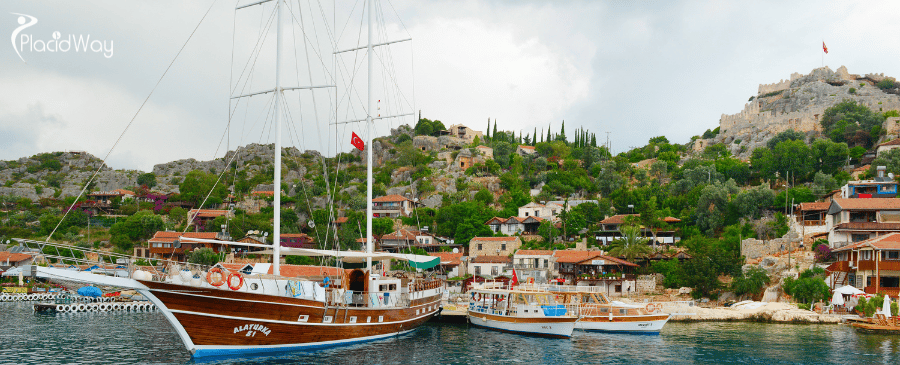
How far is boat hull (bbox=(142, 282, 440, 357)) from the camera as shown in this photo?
70.7ft

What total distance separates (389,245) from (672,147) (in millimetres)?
66369

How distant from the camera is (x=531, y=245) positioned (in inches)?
2520

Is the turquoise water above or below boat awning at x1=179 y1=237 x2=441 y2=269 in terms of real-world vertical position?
below

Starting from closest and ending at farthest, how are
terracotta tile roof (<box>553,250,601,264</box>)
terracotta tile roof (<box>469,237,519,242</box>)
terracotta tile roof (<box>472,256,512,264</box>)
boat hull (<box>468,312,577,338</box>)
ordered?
boat hull (<box>468,312,577,338</box>) < terracotta tile roof (<box>553,250,601,264</box>) < terracotta tile roof (<box>472,256,512,264</box>) < terracotta tile roof (<box>469,237,519,242</box>)

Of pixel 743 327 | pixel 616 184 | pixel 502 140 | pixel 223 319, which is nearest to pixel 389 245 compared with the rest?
pixel 616 184

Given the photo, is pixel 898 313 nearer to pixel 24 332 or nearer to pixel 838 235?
pixel 838 235

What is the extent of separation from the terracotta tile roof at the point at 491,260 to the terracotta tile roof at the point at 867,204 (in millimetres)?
29506

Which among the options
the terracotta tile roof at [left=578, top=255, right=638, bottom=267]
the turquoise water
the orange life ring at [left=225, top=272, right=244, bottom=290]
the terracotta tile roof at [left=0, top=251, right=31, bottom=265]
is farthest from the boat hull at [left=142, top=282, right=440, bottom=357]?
the terracotta tile roof at [left=0, top=251, right=31, bottom=265]

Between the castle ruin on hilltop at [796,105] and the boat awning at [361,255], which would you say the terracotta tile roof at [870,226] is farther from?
the castle ruin on hilltop at [796,105]

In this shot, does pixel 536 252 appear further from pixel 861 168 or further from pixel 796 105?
pixel 796 105

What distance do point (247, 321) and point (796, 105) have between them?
12328cm

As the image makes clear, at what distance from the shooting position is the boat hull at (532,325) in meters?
31.7

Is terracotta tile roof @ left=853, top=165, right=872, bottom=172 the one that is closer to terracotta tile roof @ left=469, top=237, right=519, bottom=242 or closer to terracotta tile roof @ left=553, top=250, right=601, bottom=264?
terracotta tile roof @ left=553, top=250, right=601, bottom=264

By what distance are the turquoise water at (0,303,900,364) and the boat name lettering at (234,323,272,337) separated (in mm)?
1037
